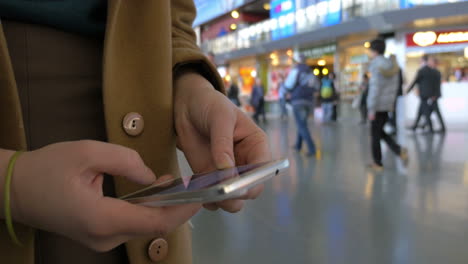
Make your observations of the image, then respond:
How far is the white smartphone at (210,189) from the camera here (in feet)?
1.38

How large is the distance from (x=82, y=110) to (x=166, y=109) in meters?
0.16

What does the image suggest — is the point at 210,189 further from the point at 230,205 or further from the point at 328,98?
the point at 328,98

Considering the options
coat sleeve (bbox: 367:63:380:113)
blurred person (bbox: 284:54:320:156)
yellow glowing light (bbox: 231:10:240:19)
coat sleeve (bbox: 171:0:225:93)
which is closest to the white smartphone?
coat sleeve (bbox: 171:0:225:93)

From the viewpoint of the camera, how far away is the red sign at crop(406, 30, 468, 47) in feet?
38.0

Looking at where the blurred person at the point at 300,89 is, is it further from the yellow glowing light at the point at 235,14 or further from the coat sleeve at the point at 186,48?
the yellow glowing light at the point at 235,14

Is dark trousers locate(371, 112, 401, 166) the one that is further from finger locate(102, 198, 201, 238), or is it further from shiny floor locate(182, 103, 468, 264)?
finger locate(102, 198, 201, 238)

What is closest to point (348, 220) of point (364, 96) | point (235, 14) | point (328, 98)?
point (364, 96)

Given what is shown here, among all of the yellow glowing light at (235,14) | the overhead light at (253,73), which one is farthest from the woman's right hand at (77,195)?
the yellow glowing light at (235,14)

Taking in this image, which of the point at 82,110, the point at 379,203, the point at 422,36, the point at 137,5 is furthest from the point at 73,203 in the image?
the point at 422,36

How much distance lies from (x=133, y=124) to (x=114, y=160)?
0.24 metres

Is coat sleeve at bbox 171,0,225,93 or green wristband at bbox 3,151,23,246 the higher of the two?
coat sleeve at bbox 171,0,225,93

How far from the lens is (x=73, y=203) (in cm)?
47

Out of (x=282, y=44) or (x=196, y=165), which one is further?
(x=282, y=44)

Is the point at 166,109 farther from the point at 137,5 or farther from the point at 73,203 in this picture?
the point at 73,203
